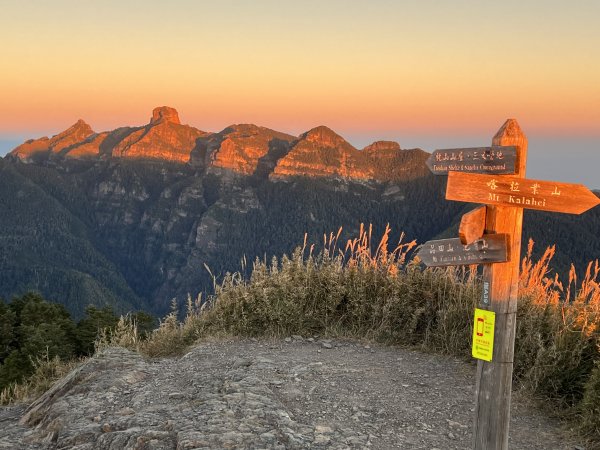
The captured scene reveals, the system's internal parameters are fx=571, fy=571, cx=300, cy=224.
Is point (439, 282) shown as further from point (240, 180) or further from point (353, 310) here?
point (240, 180)

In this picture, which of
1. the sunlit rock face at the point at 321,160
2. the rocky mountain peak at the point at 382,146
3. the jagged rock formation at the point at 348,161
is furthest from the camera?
the rocky mountain peak at the point at 382,146

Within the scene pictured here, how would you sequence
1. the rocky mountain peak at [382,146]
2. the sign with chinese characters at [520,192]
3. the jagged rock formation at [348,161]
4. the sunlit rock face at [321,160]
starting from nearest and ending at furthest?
the sign with chinese characters at [520,192]
the jagged rock formation at [348,161]
the sunlit rock face at [321,160]
the rocky mountain peak at [382,146]

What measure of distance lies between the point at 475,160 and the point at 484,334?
1.32m

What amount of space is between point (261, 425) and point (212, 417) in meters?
0.44

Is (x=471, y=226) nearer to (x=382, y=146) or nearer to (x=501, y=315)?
(x=501, y=315)

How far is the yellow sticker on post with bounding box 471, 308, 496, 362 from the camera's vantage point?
4.27 meters

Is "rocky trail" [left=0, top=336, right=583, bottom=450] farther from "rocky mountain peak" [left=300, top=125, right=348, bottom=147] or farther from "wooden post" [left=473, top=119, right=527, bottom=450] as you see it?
"rocky mountain peak" [left=300, top=125, right=348, bottom=147]

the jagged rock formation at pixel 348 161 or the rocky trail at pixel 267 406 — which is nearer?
the rocky trail at pixel 267 406

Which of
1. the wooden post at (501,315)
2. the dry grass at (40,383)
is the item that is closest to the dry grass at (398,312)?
the dry grass at (40,383)

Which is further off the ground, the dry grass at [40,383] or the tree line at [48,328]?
the dry grass at [40,383]

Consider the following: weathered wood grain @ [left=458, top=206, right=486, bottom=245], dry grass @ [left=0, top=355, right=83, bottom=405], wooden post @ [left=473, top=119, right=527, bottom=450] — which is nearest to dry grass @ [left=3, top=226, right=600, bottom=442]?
dry grass @ [left=0, top=355, right=83, bottom=405]

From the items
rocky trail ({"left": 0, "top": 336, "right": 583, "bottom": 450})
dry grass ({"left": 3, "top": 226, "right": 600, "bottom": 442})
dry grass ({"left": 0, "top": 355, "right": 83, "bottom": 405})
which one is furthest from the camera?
dry grass ({"left": 0, "top": 355, "right": 83, "bottom": 405})

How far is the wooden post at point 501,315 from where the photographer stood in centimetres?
427

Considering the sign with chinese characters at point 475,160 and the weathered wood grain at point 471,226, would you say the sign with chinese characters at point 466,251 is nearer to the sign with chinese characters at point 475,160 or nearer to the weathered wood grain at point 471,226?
the weathered wood grain at point 471,226
